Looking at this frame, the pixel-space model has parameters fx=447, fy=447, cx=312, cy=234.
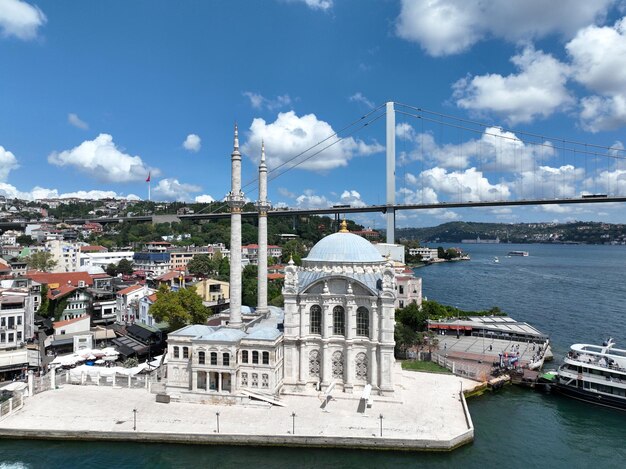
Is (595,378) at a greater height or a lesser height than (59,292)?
lesser

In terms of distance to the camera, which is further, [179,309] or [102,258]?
[102,258]

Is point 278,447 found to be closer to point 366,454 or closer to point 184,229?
point 366,454

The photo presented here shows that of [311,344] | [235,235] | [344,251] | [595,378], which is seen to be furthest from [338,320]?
[595,378]

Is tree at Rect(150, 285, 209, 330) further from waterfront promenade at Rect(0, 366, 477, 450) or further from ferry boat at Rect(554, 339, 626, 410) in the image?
ferry boat at Rect(554, 339, 626, 410)

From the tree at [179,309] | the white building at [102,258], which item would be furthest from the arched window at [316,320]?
the white building at [102,258]

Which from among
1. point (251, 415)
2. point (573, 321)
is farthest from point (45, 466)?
point (573, 321)

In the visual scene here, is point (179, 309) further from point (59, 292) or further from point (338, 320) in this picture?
point (59, 292)

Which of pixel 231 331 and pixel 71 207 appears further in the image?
pixel 71 207
